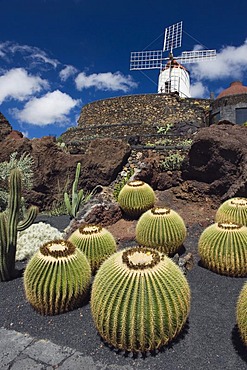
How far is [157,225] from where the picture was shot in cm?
614

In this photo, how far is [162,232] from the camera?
6.09 m

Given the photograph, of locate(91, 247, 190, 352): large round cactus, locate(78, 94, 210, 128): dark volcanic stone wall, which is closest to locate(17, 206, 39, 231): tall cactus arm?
locate(91, 247, 190, 352): large round cactus

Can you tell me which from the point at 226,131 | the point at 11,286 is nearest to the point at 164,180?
the point at 226,131

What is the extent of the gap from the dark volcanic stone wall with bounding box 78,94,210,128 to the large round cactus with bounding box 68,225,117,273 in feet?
60.4

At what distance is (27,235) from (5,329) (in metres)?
3.59

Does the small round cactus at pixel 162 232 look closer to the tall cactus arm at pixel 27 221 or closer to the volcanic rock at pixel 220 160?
the tall cactus arm at pixel 27 221

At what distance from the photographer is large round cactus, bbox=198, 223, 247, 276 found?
5.30 m

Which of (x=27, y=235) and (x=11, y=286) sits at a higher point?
(x=27, y=235)

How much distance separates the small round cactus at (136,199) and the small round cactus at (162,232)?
7.06 feet

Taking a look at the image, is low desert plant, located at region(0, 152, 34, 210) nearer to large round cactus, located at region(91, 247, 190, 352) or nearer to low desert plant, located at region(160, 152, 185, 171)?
low desert plant, located at region(160, 152, 185, 171)

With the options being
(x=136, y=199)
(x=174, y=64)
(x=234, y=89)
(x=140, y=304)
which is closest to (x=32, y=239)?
(x=136, y=199)

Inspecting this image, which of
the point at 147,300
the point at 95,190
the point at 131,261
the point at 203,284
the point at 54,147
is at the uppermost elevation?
the point at 54,147

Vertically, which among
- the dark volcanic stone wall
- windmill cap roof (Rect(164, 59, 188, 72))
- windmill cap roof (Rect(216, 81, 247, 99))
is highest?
windmill cap roof (Rect(164, 59, 188, 72))

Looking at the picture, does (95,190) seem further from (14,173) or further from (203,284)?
(203,284)
